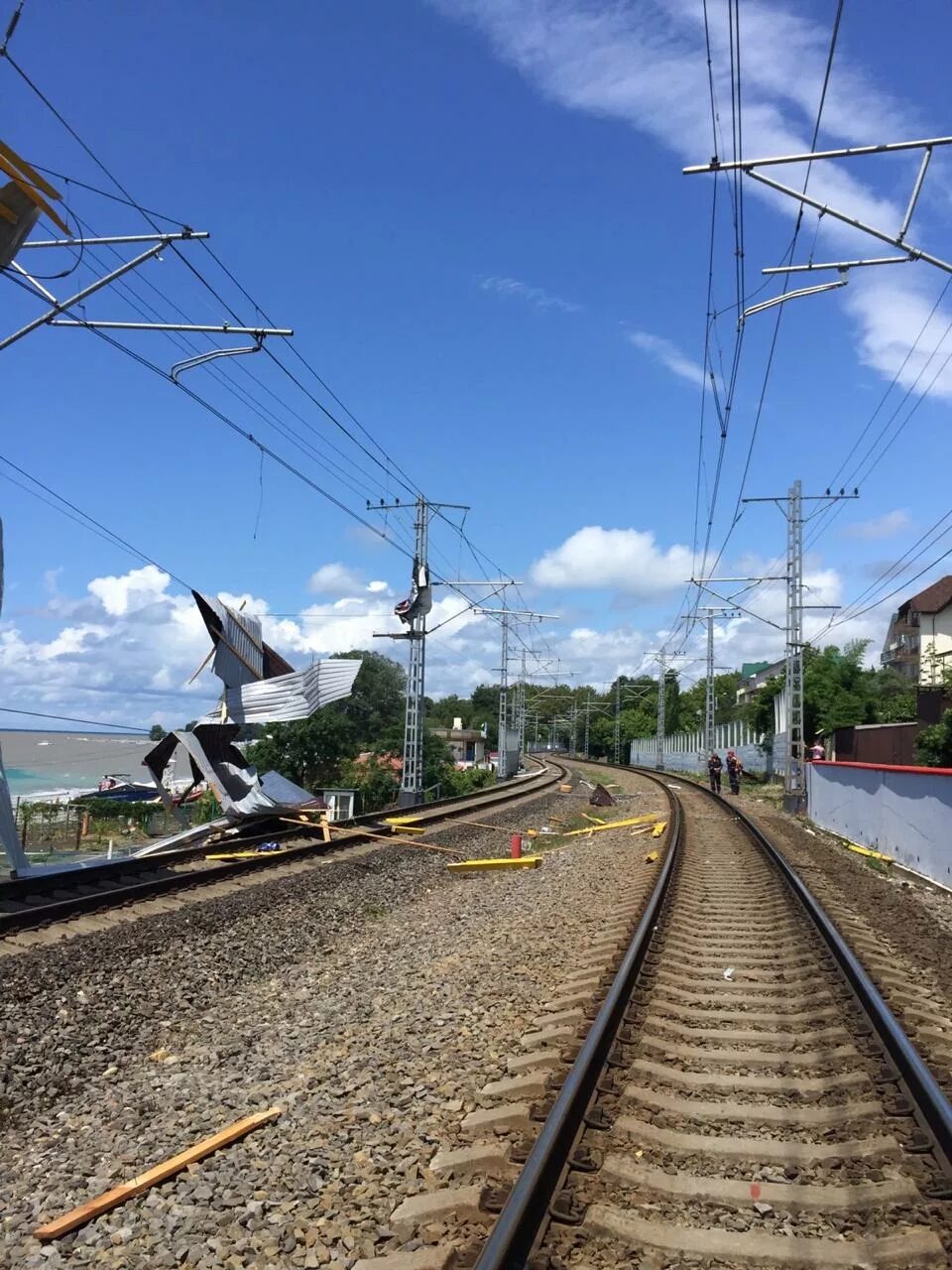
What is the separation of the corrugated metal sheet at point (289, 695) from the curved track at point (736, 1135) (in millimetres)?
15617

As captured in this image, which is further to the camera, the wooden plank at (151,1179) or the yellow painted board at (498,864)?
the yellow painted board at (498,864)

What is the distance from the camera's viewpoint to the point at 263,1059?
698 cm

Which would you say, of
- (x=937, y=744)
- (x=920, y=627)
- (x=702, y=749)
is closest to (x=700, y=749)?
(x=702, y=749)

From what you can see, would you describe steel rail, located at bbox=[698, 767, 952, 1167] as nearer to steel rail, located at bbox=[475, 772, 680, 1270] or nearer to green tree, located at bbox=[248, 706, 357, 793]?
steel rail, located at bbox=[475, 772, 680, 1270]

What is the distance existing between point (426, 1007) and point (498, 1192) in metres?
3.50

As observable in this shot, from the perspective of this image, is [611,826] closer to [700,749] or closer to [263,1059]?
[263,1059]

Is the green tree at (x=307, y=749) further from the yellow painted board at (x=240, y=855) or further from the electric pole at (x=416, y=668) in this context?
the yellow painted board at (x=240, y=855)

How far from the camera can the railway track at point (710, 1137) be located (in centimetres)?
382

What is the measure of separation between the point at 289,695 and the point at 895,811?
1293 centimetres

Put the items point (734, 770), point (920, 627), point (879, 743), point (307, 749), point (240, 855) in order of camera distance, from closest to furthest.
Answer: point (240, 855) → point (879, 743) → point (734, 770) → point (307, 749) → point (920, 627)

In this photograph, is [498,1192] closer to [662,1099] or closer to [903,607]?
[662,1099]

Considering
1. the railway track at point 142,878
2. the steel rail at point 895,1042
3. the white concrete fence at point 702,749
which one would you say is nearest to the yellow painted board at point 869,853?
the steel rail at point 895,1042

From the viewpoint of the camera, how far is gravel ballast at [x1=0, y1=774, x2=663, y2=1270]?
435 cm

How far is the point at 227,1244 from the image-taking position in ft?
13.5
